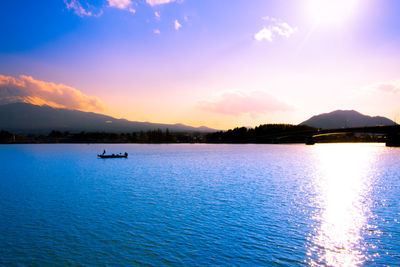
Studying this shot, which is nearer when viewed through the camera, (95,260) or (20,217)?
(95,260)

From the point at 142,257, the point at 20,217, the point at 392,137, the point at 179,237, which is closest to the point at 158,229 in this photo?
the point at 179,237

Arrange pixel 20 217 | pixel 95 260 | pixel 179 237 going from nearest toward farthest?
pixel 95 260
pixel 179 237
pixel 20 217

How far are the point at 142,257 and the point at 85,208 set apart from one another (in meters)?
12.5

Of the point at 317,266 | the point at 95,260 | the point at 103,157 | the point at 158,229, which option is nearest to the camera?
the point at 317,266

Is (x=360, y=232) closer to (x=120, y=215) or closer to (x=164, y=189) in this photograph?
(x=120, y=215)

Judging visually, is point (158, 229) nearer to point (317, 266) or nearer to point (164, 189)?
point (317, 266)

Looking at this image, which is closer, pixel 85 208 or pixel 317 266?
pixel 317 266

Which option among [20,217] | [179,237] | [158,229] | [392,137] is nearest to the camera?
[179,237]

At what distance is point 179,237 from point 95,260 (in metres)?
5.11

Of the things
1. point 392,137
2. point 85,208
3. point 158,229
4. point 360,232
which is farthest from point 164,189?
point 392,137

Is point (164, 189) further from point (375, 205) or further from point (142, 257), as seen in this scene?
point (375, 205)

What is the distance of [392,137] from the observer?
492ft

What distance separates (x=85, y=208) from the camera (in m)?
24.0

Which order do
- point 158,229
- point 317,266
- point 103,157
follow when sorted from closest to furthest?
1. point 317,266
2. point 158,229
3. point 103,157
